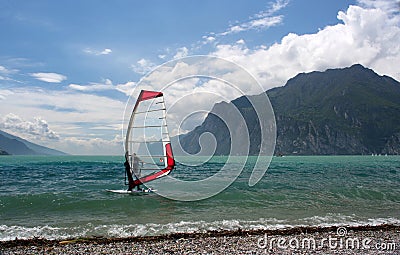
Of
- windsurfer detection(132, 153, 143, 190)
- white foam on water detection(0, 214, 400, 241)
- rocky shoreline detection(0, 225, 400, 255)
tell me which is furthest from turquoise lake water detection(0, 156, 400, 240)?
windsurfer detection(132, 153, 143, 190)

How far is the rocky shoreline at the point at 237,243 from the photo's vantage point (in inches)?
389

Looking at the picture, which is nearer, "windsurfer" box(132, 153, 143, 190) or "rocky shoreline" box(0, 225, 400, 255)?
"rocky shoreline" box(0, 225, 400, 255)

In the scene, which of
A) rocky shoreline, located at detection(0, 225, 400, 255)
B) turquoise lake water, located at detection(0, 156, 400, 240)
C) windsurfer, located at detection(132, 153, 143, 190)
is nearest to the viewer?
rocky shoreline, located at detection(0, 225, 400, 255)

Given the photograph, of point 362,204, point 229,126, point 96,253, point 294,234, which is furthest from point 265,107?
point 362,204

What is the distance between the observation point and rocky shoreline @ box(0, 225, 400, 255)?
988 centimetres

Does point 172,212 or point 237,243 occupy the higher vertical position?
point 237,243

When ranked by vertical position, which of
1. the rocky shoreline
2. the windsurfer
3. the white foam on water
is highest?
the windsurfer

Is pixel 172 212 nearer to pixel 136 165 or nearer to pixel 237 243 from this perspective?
pixel 136 165

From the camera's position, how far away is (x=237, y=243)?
10.8 m

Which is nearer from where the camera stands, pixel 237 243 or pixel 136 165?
pixel 237 243

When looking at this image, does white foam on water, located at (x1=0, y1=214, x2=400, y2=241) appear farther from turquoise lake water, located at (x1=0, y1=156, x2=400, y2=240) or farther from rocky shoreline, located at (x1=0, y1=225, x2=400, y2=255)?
rocky shoreline, located at (x1=0, y1=225, x2=400, y2=255)

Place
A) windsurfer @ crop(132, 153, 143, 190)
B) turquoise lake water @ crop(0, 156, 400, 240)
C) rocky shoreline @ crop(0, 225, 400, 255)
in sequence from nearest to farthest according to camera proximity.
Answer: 1. rocky shoreline @ crop(0, 225, 400, 255)
2. turquoise lake water @ crop(0, 156, 400, 240)
3. windsurfer @ crop(132, 153, 143, 190)

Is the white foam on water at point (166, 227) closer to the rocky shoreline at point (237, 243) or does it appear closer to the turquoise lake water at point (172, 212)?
the turquoise lake water at point (172, 212)

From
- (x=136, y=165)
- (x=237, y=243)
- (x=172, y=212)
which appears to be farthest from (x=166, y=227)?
(x=136, y=165)
